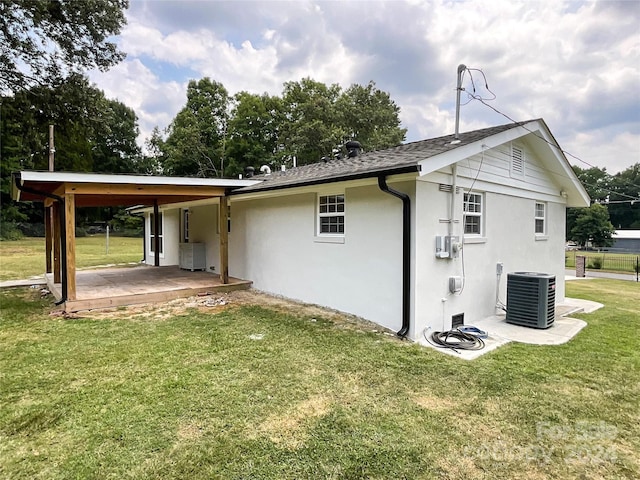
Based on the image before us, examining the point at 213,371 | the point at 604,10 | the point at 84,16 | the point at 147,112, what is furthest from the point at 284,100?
the point at 213,371

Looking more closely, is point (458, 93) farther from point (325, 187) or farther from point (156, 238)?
point (156, 238)

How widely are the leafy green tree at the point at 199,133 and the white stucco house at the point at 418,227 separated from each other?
26871 mm

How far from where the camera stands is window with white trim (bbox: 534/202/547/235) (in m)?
9.09

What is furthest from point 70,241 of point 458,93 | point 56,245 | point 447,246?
point 458,93

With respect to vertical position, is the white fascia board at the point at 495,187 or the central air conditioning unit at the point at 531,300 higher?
the white fascia board at the point at 495,187

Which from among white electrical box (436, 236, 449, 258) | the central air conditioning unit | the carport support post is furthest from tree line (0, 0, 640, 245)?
the central air conditioning unit

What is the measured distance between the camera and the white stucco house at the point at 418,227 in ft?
18.5

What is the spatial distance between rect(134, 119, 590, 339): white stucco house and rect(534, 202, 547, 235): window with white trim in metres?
0.03

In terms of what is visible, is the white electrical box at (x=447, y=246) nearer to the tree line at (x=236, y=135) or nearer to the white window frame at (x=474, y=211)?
the white window frame at (x=474, y=211)

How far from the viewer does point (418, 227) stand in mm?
5551

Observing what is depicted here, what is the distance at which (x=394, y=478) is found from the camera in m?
2.47

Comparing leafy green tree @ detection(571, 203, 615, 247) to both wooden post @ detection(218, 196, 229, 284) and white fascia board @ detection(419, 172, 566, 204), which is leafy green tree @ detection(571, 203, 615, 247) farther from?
wooden post @ detection(218, 196, 229, 284)

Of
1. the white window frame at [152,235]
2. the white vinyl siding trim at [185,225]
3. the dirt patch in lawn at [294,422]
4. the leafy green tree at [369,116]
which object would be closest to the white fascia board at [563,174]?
the dirt patch in lawn at [294,422]

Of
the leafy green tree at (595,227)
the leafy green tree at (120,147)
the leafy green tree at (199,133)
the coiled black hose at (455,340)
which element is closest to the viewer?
the coiled black hose at (455,340)
